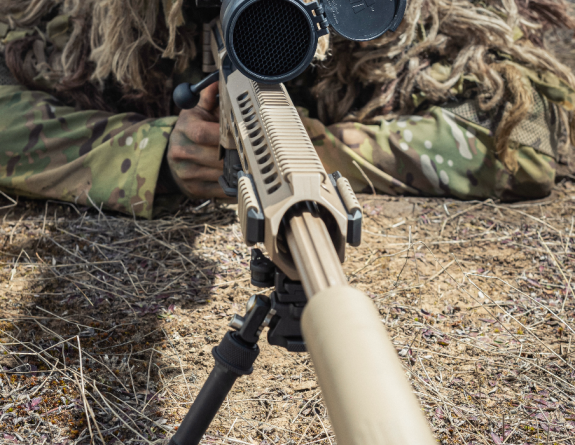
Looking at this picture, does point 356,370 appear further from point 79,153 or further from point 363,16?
point 79,153

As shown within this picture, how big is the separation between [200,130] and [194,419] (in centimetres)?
104

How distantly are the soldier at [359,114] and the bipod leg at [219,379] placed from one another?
1.01 meters

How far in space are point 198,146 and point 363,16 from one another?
3.22 feet

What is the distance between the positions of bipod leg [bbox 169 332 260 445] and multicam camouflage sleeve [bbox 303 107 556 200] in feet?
3.79

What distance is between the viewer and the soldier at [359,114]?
1789 mm

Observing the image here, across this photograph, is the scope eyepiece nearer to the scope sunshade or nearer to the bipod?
the scope sunshade

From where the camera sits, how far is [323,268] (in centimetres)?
58

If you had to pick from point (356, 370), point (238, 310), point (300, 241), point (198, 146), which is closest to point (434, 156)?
point (198, 146)

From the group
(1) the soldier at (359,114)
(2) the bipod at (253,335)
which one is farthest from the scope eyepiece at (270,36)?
(1) the soldier at (359,114)

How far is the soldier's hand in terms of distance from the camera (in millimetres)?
1657

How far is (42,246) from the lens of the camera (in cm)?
166

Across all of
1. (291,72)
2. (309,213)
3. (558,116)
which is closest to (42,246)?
(291,72)

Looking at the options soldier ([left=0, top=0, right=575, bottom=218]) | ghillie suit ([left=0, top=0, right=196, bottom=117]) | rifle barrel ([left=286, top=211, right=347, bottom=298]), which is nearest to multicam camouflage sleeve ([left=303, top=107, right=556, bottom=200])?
soldier ([left=0, top=0, right=575, bottom=218])

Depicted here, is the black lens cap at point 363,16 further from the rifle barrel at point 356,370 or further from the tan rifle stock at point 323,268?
the rifle barrel at point 356,370
